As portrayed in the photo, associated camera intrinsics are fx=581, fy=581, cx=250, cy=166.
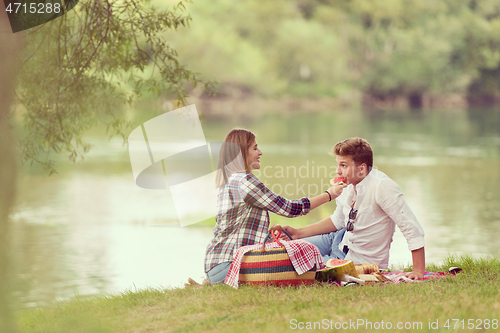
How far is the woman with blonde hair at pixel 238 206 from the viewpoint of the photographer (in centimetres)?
423

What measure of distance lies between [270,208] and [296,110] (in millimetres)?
52262

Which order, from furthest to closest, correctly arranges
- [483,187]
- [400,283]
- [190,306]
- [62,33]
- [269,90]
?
[269,90] < [483,187] < [62,33] < [400,283] < [190,306]

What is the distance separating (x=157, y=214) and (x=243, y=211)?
9.02 metres

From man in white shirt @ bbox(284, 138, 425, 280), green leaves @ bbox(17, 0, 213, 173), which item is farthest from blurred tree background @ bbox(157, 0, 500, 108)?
man in white shirt @ bbox(284, 138, 425, 280)

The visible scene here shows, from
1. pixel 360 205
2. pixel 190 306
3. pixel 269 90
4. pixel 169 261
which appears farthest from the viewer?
pixel 269 90

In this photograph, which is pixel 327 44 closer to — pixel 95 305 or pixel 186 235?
pixel 186 235

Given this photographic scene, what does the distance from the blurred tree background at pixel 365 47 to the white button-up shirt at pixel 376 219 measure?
4928 centimetres

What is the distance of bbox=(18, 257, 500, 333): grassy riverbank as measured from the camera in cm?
329

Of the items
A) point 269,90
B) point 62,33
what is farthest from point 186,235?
point 269,90

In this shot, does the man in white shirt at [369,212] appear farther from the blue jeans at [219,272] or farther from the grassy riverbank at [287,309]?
the blue jeans at [219,272]

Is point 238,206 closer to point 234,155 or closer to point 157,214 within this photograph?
point 234,155

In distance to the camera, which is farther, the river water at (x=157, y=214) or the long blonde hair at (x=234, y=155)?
the river water at (x=157, y=214)

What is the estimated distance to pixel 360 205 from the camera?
4438mm

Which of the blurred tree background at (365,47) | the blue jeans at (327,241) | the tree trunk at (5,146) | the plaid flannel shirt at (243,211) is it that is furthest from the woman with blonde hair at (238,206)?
the blurred tree background at (365,47)
